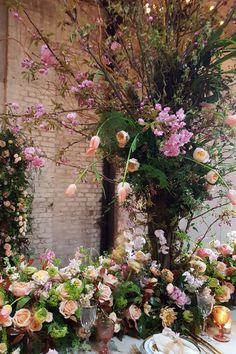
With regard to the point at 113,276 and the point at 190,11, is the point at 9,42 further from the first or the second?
the point at 113,276

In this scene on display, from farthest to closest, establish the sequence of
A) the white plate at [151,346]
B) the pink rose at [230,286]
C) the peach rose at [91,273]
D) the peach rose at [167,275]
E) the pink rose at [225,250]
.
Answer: the pink rose at [225,250]
the pink rose at [230,286]
the peach rose at [167,275]
the peach rose at [91,273]
the white plate at [151,346]

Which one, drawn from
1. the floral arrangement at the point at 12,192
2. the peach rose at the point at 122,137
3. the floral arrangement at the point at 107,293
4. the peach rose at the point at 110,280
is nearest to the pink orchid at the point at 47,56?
the peach rose at the point at 122,137

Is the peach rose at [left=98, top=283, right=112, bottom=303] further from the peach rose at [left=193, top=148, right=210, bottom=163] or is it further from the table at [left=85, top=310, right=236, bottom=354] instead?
the peach rose at [left=193, top=148, right=210, bottom=163]

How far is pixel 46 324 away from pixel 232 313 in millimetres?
1062

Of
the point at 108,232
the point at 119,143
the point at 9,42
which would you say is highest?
the point at 9,42

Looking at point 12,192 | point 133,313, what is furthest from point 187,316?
point 12,192

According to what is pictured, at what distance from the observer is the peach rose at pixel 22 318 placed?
1.35m

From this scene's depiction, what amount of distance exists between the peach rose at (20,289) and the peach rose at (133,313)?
1.40 ft

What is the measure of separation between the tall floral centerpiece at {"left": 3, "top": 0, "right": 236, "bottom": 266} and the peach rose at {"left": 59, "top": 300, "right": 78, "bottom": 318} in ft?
1.65

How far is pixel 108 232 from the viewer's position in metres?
5.48

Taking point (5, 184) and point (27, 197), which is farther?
point (27, 197)

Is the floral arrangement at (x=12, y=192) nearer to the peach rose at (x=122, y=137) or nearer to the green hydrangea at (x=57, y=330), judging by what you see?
the peach rose at (x=122, y=137)

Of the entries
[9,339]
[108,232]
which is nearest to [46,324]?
[9,339]

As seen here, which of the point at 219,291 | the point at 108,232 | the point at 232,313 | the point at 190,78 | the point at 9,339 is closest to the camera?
the point at 9,339
